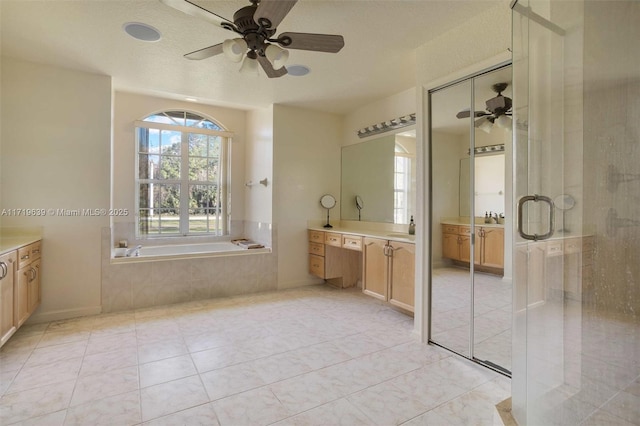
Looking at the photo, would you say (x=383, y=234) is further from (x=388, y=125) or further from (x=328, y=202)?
(x=388, y=125)

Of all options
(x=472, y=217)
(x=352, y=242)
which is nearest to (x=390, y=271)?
(x=352, y=242)

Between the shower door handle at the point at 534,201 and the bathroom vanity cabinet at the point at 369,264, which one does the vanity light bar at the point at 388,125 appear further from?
the shower door handle at the point at 534,201

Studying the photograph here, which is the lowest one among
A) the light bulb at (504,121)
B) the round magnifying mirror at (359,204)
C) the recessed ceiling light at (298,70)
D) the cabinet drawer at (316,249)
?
the cabinet drawer at (316,249)

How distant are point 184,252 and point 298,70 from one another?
109 inches

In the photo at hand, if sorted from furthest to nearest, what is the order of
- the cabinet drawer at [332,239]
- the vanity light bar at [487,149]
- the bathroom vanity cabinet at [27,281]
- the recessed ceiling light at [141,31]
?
1. the cabinet drawer at [332,239]
2. the bathroom vanity cabinet at [27,281]
3. the recessed ceiling light at [141,31]
4. the vanity light bar at [487,149]

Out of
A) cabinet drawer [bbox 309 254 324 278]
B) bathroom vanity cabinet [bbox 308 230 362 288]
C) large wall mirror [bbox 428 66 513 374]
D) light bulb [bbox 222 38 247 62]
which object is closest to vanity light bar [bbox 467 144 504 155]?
large wall mirror [bbox 428 66 513 374]

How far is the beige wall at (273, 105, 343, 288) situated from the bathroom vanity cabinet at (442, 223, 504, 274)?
7.70ft

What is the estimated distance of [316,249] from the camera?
14.6 ft

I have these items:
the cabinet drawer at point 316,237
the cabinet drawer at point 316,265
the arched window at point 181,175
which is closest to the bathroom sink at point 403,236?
the cabinet drawer at point 316,237

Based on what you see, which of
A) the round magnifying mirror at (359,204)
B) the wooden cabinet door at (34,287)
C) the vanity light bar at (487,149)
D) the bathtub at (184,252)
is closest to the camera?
the vanity light bar at (487,149)

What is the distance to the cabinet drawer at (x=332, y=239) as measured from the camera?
13.1 ft

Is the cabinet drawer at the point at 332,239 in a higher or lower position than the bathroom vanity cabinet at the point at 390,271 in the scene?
higher

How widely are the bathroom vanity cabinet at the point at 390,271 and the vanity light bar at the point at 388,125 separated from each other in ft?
4.72

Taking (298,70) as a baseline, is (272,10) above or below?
below
